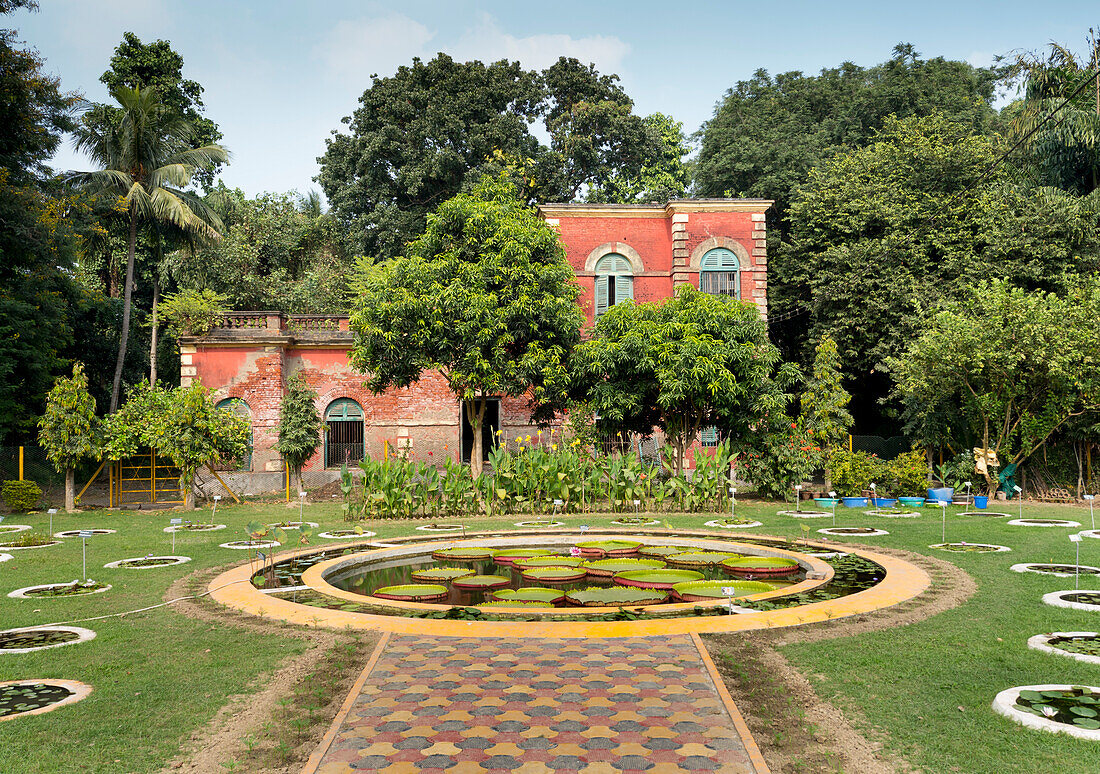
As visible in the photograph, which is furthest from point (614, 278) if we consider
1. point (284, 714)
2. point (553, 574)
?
point (284, 714)

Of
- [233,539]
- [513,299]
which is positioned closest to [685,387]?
[513,299]

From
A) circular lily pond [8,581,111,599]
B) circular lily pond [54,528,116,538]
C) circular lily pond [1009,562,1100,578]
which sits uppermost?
circular lily pond [1009,562,1100,578]

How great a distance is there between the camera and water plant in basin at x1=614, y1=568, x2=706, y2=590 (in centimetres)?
877

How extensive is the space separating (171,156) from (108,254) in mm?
7033

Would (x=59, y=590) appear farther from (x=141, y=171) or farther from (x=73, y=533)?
(x=141, y=171)


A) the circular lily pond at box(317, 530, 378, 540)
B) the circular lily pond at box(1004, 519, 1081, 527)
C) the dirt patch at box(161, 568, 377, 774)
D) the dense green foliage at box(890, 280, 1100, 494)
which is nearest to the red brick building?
the dense green foliage at box(890, 280, 1100, 494)

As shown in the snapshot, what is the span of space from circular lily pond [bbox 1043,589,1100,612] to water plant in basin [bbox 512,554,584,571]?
205 inches

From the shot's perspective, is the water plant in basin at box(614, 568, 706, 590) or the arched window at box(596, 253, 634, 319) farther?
the arched window at box(596, 253, 634, 319)

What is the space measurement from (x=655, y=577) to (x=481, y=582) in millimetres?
2060

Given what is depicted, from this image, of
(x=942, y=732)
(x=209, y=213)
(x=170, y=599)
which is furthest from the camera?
(x=209, y=213)

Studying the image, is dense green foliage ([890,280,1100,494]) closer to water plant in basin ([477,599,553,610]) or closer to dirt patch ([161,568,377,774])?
water plant in basin ([477,599,553,610])

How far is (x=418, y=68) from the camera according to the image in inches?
1337

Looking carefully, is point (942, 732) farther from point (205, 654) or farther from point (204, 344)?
point (204, 344)

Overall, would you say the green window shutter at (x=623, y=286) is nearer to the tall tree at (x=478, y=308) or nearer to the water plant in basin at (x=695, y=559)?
the tall tree at (x=478, y=308)
